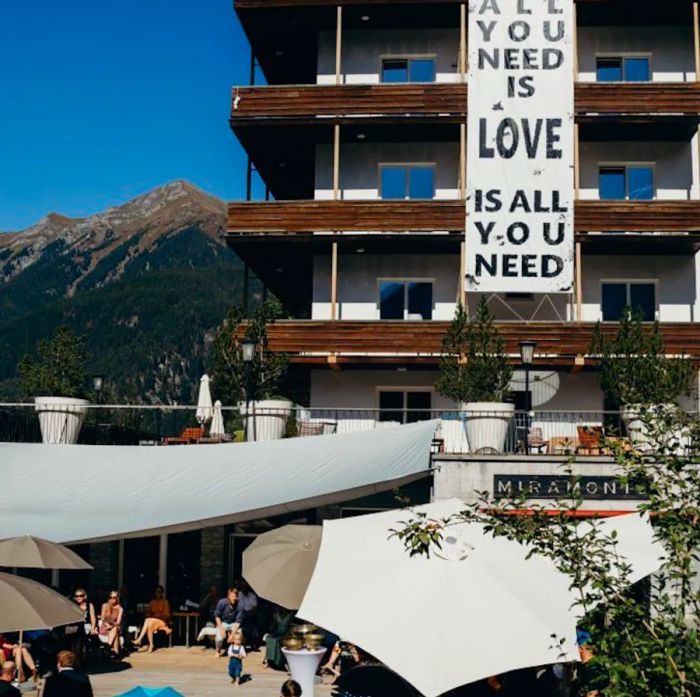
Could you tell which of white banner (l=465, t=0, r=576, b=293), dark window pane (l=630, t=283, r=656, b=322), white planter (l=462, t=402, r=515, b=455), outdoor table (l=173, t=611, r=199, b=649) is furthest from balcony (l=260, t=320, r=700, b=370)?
outdoor table (l=173, t=611, r=199, b=649)

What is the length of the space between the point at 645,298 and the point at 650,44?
7241mm

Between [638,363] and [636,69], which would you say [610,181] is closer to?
[636,69]

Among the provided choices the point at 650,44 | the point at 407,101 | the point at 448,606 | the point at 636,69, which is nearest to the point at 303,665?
the point at 448,606

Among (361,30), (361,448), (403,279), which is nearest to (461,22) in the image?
(361,30)

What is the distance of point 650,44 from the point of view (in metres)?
33.2

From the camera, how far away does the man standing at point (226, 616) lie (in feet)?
70.0

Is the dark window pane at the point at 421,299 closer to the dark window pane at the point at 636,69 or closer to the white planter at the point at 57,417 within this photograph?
the dark window pane at the point at 636,69

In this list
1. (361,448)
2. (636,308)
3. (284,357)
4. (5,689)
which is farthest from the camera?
(636,308)

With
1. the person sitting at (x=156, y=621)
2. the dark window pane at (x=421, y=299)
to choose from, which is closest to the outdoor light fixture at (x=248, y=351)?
the person sitting at (x=156, y=621)

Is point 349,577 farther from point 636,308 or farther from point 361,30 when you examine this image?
point 361,30

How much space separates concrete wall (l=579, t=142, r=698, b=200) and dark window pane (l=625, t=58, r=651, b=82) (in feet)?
6.59

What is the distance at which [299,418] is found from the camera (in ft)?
89.0

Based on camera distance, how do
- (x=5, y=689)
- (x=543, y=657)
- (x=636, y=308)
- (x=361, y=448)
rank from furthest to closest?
(x=636, y=308) → (x=361, y=448) → (x=5, y=689) → (x=543, y=657)

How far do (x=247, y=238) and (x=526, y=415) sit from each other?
32.3ft
